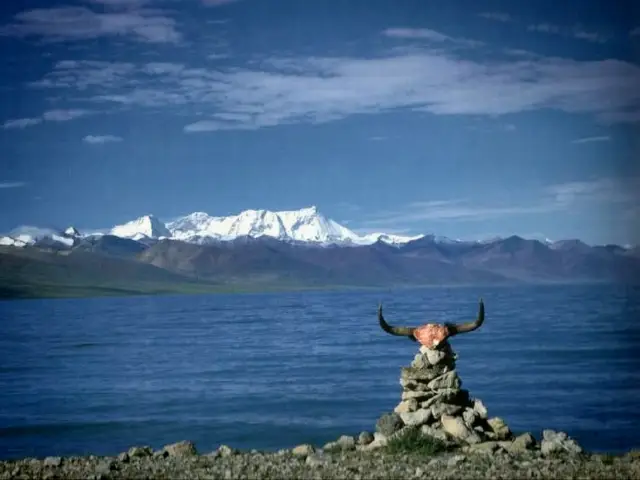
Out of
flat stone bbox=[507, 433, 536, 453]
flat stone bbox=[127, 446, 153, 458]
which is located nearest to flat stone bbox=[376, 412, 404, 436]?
flat stone bbox=[507, 433, 536, 453]

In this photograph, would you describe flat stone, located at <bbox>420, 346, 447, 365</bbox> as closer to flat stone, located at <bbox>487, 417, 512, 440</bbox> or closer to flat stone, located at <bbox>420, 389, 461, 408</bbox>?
flat stone, located at <bbox>420, 389, 461, 408</bbox>

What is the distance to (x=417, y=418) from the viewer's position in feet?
23.8

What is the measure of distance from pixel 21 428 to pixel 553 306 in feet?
74.9

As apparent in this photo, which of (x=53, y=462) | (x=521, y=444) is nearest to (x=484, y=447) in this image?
(x=521, y=444)

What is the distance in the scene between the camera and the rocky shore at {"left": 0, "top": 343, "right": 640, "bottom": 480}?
594cm

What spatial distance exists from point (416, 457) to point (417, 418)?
2.55 feet

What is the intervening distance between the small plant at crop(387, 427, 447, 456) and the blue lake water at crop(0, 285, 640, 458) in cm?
274

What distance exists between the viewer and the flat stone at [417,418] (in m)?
7.23

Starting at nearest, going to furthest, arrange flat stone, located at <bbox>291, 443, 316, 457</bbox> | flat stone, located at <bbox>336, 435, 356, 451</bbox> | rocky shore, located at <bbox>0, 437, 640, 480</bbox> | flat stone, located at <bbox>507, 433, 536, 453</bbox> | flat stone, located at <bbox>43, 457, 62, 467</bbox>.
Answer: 1. rocky shore, located at <bbox>0, 437, 640, 480</bbox>
2. flat stone, located at <bbox>43, 457, 62, 467</bbox>
3. flat stone, located at <bbox>507, 433, 536, 453</bbox>
4. flat stone, located at <bbox>291, 443, 316, 457</bbox>
5. flat stone, located at <bbox>336, 435, 356, 451</bbox>

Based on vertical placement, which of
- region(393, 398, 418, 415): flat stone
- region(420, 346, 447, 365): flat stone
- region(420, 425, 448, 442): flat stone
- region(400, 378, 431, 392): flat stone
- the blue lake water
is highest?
region(420, 346, 447, 365): flat stone

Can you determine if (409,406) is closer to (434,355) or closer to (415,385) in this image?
(415,385)

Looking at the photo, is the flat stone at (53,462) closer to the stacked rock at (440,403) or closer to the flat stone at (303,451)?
the flat stone at (303,451)

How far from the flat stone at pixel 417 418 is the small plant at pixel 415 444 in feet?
0.87

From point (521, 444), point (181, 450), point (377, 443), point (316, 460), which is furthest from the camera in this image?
point (181, 450)
